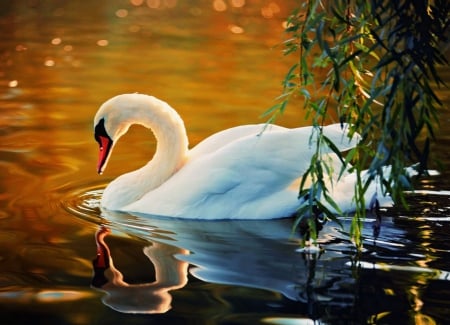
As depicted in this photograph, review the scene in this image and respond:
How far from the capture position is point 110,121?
9203 mm

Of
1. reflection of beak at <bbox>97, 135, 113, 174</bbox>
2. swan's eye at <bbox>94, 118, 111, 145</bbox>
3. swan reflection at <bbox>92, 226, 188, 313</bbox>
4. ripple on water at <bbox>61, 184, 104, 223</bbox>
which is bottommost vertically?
swan reflection at <bbox>92, 226, 188, 313</bbox>

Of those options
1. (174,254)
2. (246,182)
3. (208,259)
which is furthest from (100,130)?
(208,259)

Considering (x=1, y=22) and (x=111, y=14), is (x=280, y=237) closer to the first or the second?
(x=1, y=22)

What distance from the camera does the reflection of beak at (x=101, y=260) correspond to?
22.6 ft

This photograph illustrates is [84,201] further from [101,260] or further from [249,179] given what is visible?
[101,260]

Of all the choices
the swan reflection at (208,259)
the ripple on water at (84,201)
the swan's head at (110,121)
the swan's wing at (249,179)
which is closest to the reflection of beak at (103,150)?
the swan's head at (110,121)

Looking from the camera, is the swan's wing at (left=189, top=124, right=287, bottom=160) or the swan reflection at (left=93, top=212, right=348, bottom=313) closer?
the swan reflection at (left=93, top=212, right=348, bottom=313)

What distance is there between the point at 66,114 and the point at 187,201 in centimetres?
587

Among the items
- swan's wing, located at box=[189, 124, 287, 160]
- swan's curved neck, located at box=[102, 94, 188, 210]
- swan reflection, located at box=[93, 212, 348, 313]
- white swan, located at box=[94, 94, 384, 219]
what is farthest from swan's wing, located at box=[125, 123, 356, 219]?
swan's curved neck, located at box=[102, 94, 188, 210]

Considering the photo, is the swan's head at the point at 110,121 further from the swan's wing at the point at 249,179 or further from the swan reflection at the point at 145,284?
the swan reflection at the point at 145,284

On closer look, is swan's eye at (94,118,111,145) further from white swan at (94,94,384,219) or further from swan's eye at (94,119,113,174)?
white swan at (94,94,384,219)

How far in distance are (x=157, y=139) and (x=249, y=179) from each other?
1.14m

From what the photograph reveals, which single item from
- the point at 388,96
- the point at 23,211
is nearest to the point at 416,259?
the point at 388,96

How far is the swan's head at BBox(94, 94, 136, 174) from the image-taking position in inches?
360
